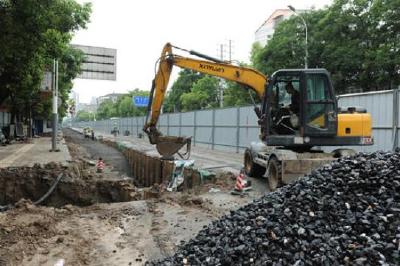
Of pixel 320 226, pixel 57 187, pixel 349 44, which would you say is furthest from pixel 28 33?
pixel 349 44

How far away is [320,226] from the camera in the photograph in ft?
16.6

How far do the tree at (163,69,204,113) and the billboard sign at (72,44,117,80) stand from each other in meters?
33.1

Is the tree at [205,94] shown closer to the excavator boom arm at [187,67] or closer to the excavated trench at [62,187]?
the excavated trench at [62,187]

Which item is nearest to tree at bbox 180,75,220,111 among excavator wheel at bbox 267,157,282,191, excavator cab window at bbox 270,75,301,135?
excavator cab window at bbox 270,75,301,135

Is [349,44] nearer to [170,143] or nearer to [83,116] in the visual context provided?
[170,143]

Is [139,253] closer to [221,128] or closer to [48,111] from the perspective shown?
[221,128]

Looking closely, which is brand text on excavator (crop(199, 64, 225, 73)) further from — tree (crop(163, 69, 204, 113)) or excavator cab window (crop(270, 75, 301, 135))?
tree (crop(163, 69, 204, 113))

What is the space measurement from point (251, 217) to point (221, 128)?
23120mm

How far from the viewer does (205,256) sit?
5254mm

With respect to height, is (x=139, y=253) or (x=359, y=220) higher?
(x=359, y=220)

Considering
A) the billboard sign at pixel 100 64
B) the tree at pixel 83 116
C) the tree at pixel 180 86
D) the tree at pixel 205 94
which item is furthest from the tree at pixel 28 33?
the tree at pixel 83 116

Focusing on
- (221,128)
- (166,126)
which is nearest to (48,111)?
(166,126)

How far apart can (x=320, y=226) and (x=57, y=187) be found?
11.5 meters

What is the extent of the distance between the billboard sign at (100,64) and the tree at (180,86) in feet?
108
